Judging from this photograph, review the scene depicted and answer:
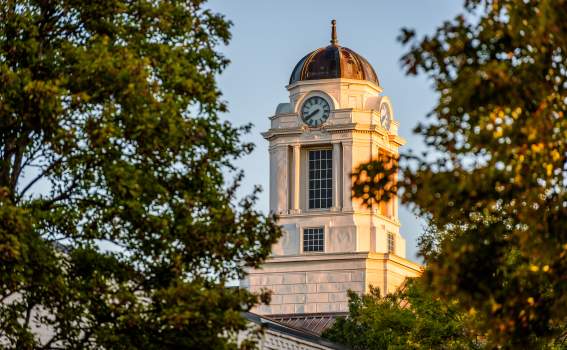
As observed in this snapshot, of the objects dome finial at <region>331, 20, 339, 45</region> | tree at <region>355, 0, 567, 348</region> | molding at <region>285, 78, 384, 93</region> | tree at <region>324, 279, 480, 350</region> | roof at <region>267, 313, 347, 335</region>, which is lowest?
tree at <region>355, 0, 567, 348</region>

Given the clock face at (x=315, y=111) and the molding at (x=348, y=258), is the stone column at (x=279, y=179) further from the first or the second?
the molding at (x=348, y=258)

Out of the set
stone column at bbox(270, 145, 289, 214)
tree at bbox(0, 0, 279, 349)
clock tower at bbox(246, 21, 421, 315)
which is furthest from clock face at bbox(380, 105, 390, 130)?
tree at bbox(0, 0, 279, 349)

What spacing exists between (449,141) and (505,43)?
162cm

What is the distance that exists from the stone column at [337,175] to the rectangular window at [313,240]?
5.98 ft

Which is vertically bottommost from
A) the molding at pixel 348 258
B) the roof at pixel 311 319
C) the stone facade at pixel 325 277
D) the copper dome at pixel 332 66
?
the roof at pixel 311 319

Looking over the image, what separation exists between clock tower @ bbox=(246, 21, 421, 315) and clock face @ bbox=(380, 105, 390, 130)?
0.09m

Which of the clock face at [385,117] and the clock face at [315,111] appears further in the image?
the clock face at [385,117]

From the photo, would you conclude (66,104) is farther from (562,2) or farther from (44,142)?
(562,2)

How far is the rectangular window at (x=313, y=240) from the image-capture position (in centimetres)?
11562

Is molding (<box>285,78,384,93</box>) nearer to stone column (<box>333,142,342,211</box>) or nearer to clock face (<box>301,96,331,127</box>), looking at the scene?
clock face (<box>301,96,331,127</box>)

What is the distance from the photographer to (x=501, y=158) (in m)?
24.3

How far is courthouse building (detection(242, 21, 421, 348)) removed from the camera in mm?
113375

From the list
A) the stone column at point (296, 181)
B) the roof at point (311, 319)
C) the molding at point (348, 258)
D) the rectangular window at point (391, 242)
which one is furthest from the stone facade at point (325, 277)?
the rectangular window at point (391, 242)

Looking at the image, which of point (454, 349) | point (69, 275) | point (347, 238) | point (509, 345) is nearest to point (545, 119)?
point (509, 345)
